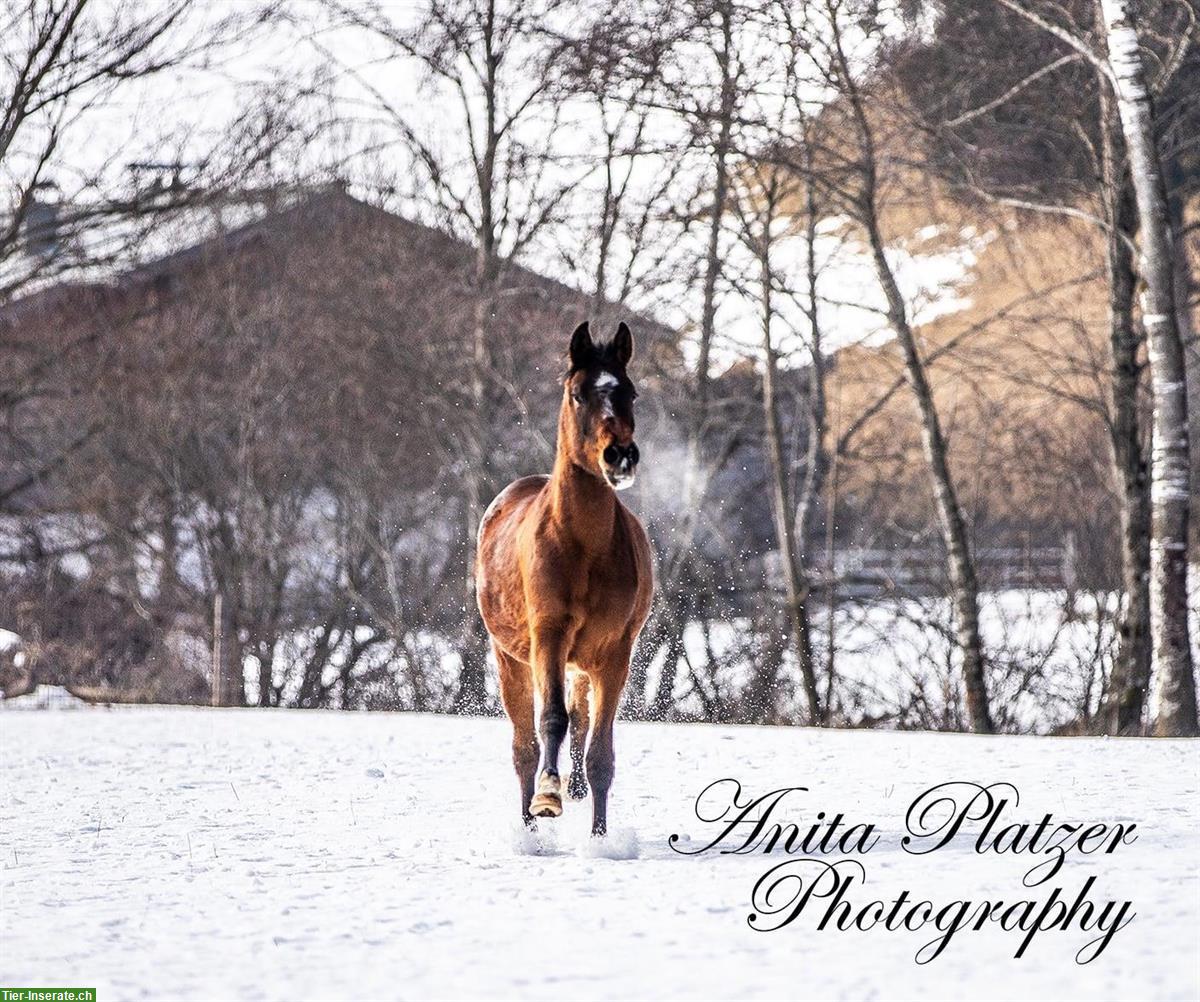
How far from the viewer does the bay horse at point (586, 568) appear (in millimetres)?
6832

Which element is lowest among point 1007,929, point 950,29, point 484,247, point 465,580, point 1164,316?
point 1007,929

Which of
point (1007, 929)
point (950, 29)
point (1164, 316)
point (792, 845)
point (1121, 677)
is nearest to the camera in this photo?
point (1007, 929)

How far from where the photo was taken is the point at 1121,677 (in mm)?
14391

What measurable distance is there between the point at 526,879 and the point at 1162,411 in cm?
775

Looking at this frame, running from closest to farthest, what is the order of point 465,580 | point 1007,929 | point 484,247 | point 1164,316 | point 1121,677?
point 1007,929
point 1164,316
point 1121,677
point 484,247
point 465,580

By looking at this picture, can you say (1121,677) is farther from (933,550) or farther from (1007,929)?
(1007,929)

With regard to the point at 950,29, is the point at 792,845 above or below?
below

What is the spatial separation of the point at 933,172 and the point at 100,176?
7.93m

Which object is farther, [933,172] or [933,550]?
[933,550]

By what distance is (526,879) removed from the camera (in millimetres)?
6520

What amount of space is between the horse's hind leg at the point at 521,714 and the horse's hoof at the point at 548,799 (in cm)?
110

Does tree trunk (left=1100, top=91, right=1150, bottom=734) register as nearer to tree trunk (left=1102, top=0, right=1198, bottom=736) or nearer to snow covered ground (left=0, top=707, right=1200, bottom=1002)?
tree trunk (left=1102, top=0, right=1198, bottom=736)

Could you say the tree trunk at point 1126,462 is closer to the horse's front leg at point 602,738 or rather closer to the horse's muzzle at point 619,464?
the horse's front leg at point 602,738

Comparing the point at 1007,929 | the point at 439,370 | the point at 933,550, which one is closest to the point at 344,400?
the point at 439,370
